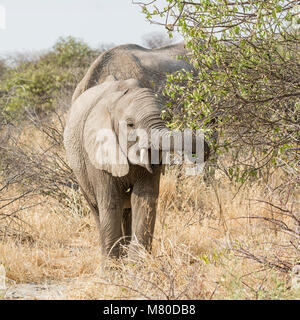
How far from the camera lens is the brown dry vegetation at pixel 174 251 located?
12.3 feet

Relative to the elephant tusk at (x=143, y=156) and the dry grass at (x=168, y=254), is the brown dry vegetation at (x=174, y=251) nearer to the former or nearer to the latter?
the dry grass at (x=168, y=254)

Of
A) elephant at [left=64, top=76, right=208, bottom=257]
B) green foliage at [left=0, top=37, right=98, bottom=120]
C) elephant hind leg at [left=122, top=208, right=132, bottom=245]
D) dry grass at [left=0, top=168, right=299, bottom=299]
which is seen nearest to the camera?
dry grass at [left=0, top=168, right=299, bottom=299]

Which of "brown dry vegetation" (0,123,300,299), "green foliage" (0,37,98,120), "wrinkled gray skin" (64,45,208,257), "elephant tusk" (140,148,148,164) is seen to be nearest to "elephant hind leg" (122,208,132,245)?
"wrinkled gray skin" (64,45,208,257)

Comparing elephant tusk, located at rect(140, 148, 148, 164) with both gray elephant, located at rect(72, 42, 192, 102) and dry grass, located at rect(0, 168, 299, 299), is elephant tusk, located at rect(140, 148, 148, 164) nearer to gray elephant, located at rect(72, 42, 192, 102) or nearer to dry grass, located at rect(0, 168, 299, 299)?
dry grass, located at rect(0, 168, 299, 299)

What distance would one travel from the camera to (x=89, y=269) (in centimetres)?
511

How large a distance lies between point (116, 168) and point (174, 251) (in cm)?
79

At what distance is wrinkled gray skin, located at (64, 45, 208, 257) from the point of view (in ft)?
15.3

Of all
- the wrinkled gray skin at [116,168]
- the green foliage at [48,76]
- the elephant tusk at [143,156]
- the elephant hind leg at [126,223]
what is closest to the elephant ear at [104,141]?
the wrinkled gray skin at [116,168]

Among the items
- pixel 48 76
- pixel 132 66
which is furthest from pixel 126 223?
pixel 48 76

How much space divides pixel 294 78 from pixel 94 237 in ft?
8.11

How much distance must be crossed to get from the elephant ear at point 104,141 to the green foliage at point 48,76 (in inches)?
258

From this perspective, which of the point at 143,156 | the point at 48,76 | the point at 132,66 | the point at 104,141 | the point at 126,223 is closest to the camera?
the point at 143,156

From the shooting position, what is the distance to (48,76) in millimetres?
15195

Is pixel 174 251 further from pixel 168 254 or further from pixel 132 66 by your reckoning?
pixel 132 66
